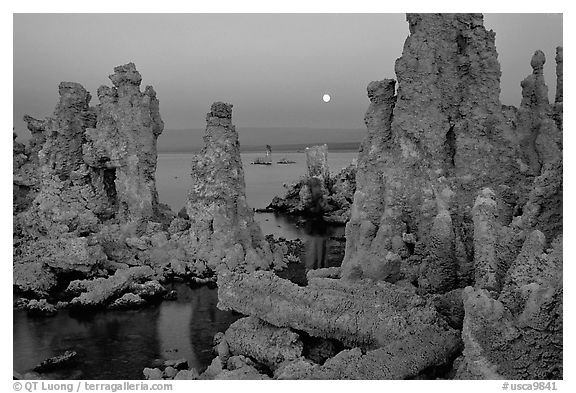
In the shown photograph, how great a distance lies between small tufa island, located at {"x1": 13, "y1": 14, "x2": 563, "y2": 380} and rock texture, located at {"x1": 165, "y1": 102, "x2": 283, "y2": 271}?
2.0 inches

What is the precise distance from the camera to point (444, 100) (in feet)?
38.0

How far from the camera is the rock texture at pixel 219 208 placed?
1836 cm

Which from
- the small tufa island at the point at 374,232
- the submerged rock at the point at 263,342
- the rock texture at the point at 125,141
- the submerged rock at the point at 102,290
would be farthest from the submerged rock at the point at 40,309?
the submerged rock at the point at 263,342

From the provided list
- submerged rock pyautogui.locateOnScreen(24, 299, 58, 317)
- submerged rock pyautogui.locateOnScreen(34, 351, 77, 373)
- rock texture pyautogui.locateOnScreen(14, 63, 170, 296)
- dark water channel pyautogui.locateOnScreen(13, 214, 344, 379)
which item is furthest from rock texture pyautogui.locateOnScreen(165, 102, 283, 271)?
submerged rock pyautogui.locateOnScreen(34, 351, 77, 373)

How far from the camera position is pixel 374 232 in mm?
11805

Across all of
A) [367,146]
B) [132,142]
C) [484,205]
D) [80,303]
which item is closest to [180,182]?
[132,142]

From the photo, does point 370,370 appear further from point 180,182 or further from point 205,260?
point 180,182

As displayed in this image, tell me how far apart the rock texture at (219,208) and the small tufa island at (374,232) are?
5cm

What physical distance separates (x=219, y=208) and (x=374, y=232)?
774 cm

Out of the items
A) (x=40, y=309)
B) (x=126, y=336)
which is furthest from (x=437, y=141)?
(x=40, y=309)

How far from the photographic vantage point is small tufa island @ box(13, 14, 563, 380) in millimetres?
7617

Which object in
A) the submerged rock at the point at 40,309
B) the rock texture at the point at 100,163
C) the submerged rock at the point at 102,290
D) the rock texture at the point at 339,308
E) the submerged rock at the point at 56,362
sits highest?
the rock texture at the point at 100,163

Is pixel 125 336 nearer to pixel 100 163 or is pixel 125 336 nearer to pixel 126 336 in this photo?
pixel 126 336

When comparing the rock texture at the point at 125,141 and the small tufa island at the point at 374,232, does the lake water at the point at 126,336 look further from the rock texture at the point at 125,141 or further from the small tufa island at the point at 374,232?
the rock texture at the point at 125,141
